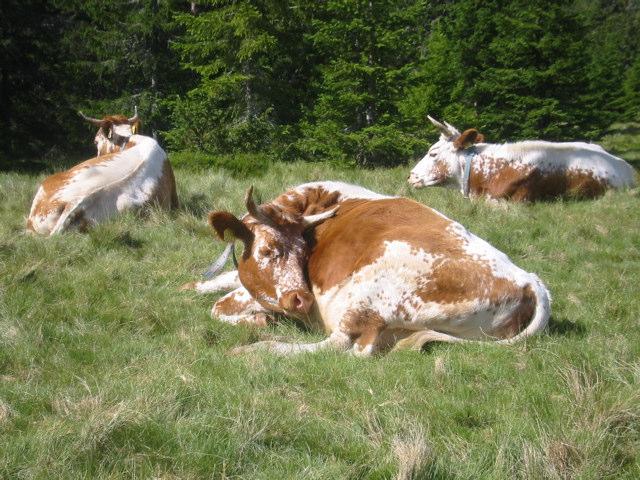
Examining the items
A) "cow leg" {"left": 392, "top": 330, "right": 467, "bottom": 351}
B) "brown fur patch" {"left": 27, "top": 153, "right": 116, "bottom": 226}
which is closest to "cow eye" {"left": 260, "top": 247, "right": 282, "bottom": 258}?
"cow leg" {"left": 392, "top": 330, "right": 467, "bottom": 351}

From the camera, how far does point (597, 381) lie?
3.41 meters

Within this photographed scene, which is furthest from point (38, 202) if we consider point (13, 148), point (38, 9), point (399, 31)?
point (38, 9)

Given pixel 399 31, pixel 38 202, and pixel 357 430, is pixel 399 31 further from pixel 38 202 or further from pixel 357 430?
pixel 357 430

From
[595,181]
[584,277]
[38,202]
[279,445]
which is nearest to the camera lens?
[279,445]

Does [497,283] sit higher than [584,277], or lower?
higher

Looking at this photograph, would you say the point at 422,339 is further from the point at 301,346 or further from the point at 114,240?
the point at 114,240

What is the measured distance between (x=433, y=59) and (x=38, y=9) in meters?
13.1

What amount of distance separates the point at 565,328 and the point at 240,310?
2.34m

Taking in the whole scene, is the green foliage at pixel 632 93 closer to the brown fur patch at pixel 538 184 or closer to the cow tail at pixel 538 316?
the brown fur patch at pixel 538 184

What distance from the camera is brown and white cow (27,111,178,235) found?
25.5 feet

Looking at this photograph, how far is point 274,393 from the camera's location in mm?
3635

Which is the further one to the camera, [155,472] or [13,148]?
[13,148]

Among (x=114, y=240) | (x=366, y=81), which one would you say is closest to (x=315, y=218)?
(x=114, y=240)

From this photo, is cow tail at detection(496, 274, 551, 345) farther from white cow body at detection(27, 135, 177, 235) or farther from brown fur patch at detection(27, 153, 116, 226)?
brown fur patch at detection(27, 153, 116, 226)
